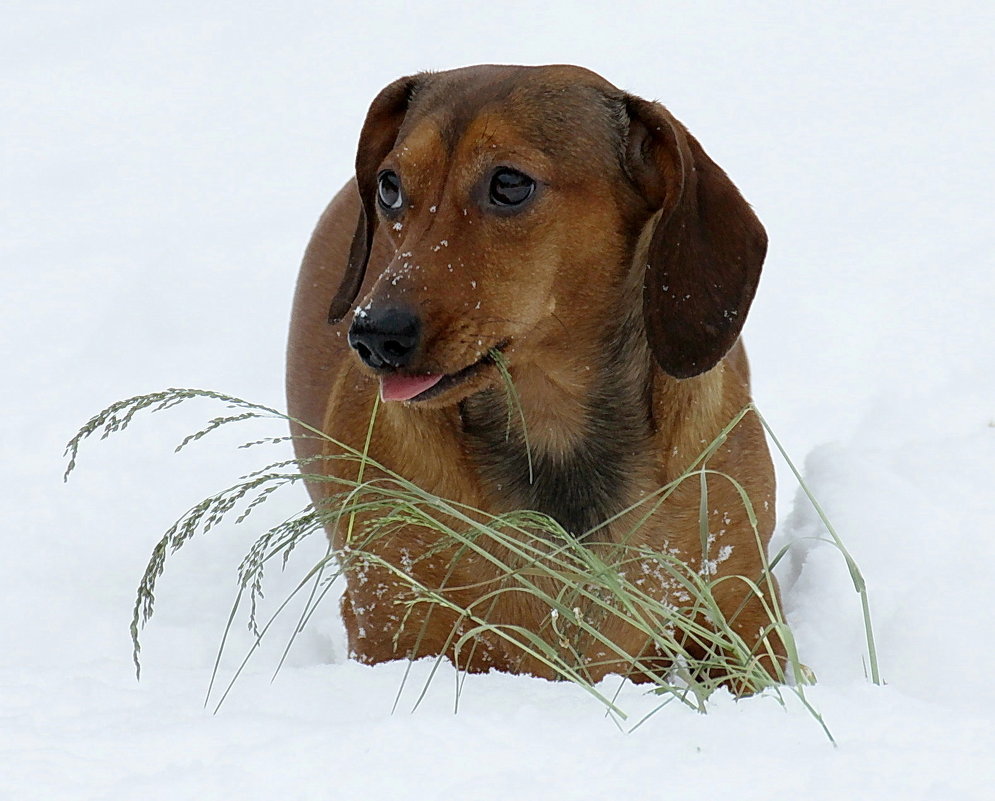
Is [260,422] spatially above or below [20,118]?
below

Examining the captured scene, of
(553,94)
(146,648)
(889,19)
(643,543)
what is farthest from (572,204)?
(889,19)

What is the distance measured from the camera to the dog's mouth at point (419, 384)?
2521 millimetres

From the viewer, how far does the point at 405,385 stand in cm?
253

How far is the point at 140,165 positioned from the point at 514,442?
5.05 m

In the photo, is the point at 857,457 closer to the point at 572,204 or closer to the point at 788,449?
the point at 788,449

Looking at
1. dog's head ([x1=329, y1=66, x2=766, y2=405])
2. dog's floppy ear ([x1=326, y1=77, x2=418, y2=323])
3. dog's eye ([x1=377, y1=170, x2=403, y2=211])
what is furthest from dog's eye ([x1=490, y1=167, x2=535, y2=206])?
dog's floppy ear ([x1=326, y1=77, x2=418, y2=323])

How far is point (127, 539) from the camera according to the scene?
4.08 meters

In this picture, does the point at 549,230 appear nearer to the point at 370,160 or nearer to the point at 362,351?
the point at 362,351

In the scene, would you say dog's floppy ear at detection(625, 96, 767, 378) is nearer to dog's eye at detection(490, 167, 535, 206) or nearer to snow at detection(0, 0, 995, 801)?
dog's eye at detection(490, 167, 535, 206)

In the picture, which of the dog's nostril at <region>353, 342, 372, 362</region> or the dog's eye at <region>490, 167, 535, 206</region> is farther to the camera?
the dog's eye at <region>490, 167, 535, 206</region>

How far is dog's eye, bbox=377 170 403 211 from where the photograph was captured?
284 centimetres

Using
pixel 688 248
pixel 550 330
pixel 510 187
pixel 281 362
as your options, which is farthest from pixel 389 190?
pixel 281 362

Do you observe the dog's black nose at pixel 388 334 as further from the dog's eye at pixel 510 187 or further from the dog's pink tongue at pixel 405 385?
the dog's eye at pixel 510 187

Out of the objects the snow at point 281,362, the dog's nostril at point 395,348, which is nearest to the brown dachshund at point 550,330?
the dog's nostril at point 395,348
